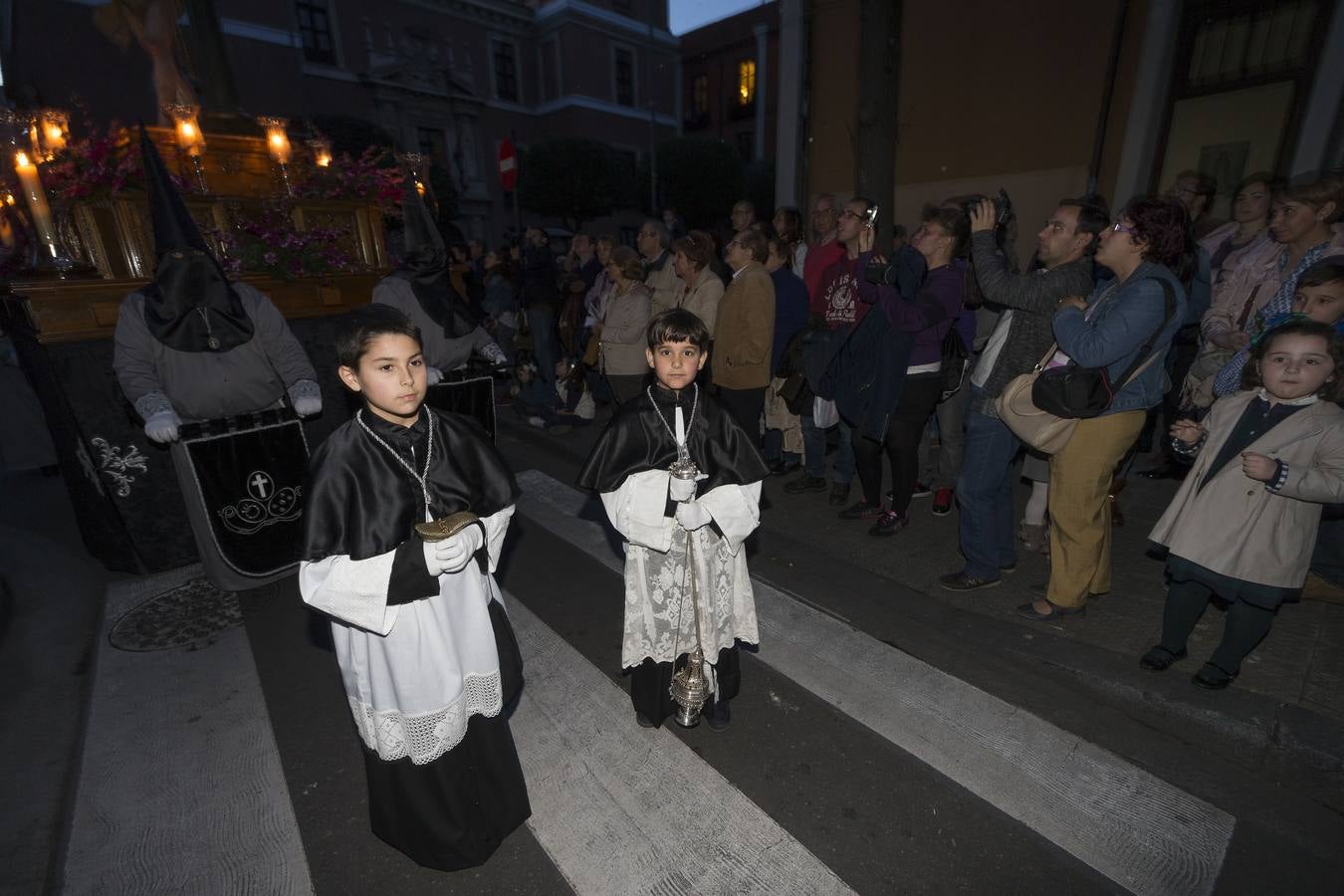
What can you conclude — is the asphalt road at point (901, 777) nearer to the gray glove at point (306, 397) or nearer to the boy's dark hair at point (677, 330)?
the gray glove at point (306, 397)

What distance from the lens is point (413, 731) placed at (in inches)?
83.3

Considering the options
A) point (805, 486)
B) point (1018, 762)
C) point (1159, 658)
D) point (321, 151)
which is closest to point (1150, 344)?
point (1159, 658)

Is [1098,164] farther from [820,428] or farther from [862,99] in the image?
[820,428]

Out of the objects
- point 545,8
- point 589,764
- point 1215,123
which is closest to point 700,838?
point 589,764

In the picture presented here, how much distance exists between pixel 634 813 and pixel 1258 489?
3054mm

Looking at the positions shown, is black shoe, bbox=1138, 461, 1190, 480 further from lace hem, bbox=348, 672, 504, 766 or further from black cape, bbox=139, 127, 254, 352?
black cape, bbox=139, 127, 254, 352

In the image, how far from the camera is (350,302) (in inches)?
236

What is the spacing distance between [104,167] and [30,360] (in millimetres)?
1555

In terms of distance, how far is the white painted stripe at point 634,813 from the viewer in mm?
2332

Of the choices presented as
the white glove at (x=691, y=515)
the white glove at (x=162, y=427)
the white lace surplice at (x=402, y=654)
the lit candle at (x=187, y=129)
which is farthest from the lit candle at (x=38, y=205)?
the white glove at (x=691, y=515)

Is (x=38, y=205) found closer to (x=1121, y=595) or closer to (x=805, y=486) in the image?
(x=805, y=486)

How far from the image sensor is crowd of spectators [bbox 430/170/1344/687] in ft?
10.0

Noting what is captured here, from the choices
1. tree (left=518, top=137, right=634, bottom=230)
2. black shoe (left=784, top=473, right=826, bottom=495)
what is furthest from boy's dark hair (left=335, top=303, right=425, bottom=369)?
tree (left=518, top=137, right=634, bottom=230)

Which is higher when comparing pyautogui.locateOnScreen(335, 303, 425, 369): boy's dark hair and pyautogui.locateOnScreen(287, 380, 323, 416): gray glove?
pyautogui.locateOnScreen(335, 303, 425, 369): boy's dark hair
